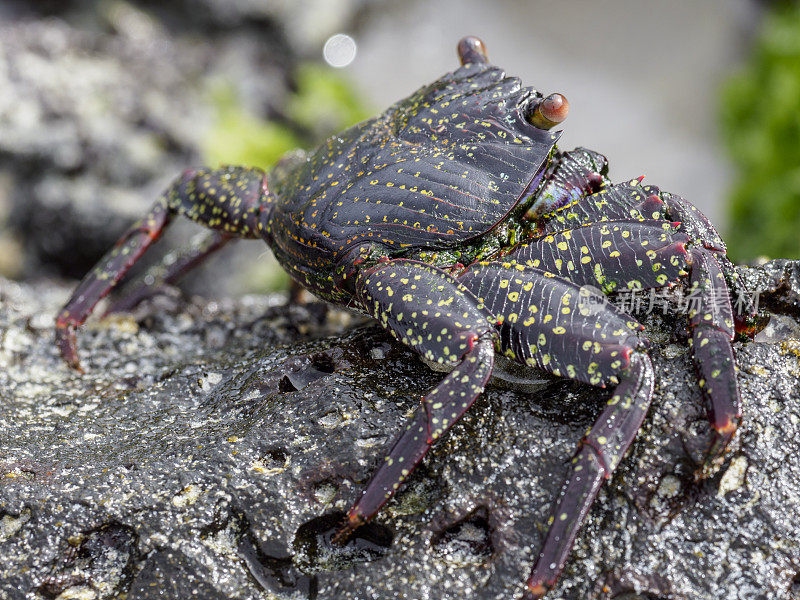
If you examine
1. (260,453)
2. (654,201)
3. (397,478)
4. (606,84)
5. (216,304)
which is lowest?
(216,304)

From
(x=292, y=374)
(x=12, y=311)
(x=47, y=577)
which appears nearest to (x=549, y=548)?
(x=292, y=374)

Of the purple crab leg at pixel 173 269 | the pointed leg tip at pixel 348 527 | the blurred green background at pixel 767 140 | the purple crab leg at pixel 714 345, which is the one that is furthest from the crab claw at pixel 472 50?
the blurred green background at pixel 767 140

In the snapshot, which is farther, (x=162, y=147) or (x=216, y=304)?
(x=162, y=147)

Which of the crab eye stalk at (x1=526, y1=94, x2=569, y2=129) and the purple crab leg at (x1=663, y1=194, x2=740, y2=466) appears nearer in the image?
the purple crab leg at (x1=663, y1=194, x2=740, y2=466)

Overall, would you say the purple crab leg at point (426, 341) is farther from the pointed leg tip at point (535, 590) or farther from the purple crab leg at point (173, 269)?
the purple crab leg at point (173, 269)

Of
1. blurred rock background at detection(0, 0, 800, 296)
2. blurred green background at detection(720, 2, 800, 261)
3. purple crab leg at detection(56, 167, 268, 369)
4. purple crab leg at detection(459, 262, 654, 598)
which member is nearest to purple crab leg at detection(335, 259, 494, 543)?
purple crab leg at detection(459, 262, 654, 598)

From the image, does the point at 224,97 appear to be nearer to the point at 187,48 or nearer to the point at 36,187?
the point at 187,48

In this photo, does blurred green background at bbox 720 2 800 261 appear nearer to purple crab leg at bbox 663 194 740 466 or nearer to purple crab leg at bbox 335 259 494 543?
purple crab leg at bbox 663 194 740 466
